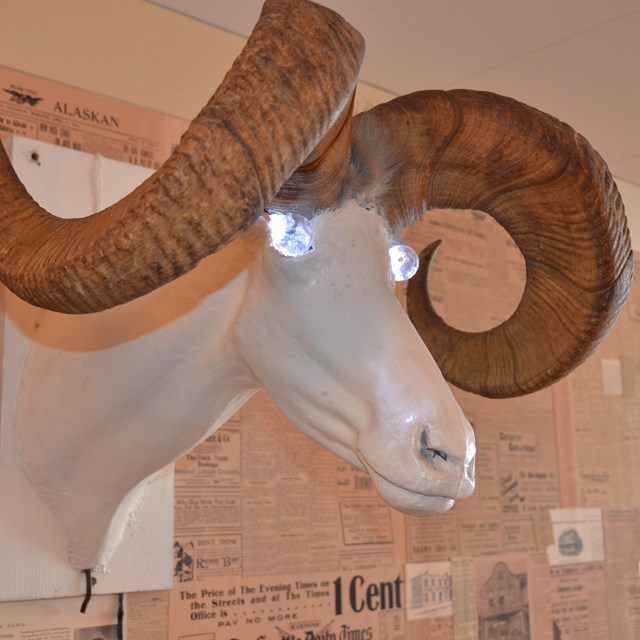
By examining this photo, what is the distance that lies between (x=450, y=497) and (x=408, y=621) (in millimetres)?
1055

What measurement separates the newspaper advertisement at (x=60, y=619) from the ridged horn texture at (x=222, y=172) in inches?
25.9

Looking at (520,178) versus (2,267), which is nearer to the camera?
(2,267)

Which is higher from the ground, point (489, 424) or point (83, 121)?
point (83, 121)

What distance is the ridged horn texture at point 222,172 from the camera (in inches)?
28.5

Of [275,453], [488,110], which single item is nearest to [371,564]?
[275,453]

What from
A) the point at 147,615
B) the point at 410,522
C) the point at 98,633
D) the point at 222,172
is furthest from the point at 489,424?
the point at 222,172

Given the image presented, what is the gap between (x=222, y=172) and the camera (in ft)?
2.37

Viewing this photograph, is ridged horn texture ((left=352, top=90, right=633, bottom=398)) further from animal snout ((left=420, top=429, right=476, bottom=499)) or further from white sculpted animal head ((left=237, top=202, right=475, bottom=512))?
animal snout ((left=420, top=429, right=476, bottom=499))

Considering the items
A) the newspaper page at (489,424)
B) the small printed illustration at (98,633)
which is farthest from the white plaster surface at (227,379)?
the newspaper page at (489,424)

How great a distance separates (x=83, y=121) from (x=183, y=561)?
28.3 inches

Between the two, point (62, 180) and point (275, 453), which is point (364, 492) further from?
point (62, 180)

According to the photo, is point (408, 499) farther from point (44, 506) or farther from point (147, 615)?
point (147, 615)

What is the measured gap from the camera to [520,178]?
41.6 inches

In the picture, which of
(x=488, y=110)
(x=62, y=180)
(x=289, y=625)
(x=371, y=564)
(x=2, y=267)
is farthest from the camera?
(x=371, y=564)
